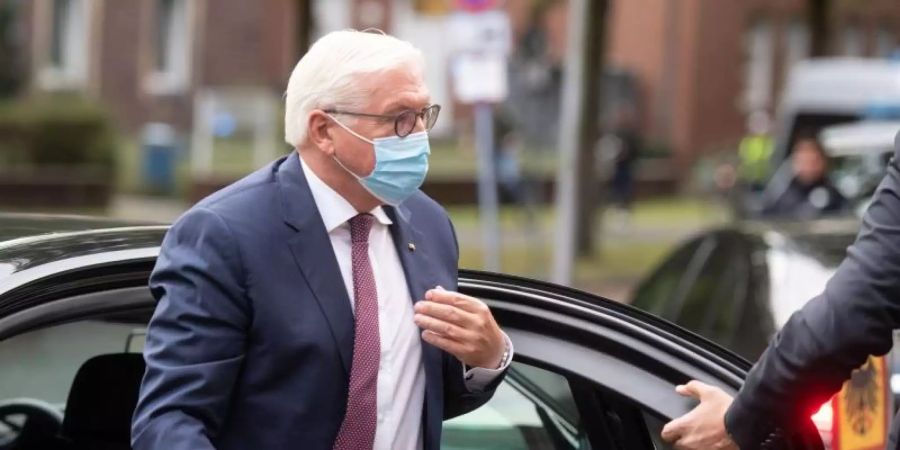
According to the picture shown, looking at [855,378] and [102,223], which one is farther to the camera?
[855,378]

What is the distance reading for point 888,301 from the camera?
2.44m

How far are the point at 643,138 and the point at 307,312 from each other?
116ft

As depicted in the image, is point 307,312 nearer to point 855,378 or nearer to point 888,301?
point 888,301

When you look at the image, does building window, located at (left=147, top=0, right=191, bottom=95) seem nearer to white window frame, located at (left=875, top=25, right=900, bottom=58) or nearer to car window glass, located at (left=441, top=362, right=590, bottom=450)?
white window frame, located at (left=875, top=25, right=900, bottom=58)

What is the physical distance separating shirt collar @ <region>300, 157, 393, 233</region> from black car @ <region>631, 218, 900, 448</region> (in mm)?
2467

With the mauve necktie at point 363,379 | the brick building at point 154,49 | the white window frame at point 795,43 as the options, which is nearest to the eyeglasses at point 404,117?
the mauve necktie at point 363,379

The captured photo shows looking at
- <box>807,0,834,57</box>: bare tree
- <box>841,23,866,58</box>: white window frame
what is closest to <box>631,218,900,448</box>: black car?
<box>807,0,834,57</box>: bare tree

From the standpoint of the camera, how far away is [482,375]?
300cm

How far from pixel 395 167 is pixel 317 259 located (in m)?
0.22

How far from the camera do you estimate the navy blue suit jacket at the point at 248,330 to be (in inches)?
104

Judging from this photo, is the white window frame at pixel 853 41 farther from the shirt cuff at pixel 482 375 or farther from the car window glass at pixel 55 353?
the shirt cuff at pixel 482 375

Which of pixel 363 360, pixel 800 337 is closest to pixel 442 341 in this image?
pixel 363 360

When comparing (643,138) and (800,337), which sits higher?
(800,337)

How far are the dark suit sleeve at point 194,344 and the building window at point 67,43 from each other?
99.8ft
